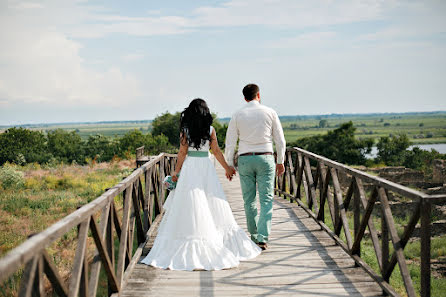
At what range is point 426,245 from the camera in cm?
Answer: 289

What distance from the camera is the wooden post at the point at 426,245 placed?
280 centimetres

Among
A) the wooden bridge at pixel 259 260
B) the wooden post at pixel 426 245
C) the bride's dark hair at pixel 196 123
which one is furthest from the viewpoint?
the bride's dark hair at pixel 196 123

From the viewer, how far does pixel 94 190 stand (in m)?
20.6

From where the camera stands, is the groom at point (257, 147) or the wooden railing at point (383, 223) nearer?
the wooden railing at point (383, 223)

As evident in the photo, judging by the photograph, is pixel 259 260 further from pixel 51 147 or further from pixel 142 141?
pixel 51 147

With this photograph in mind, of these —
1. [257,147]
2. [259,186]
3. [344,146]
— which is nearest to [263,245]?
[259,186]

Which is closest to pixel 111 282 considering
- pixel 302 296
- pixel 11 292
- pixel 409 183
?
pixel 302 296

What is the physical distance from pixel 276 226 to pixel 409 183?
106 ft

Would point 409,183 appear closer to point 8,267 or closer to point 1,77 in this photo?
point 8,267

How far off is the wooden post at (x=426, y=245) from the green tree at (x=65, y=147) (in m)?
62.9

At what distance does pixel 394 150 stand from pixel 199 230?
6174 cm

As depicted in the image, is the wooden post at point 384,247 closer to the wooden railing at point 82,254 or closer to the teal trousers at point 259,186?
the teal trousers at point 259,186

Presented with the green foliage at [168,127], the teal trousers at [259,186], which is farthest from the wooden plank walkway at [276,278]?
the green foliage at [168,127]

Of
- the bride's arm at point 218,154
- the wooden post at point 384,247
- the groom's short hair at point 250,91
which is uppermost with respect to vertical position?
the groom's short hair at point 250,91
